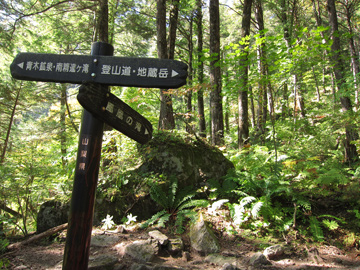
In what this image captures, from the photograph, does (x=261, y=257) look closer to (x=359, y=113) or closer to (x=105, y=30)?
(x=359, y=113)

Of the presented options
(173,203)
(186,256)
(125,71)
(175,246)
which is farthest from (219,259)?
(125,71)

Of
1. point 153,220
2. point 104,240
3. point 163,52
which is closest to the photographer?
point 104,240

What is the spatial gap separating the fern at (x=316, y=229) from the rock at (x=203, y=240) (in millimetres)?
1784

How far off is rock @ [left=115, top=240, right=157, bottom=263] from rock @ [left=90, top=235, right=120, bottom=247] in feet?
1.60

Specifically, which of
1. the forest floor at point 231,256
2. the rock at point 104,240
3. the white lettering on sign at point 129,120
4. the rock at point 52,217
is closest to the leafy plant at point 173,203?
the forest floor at point 231,256

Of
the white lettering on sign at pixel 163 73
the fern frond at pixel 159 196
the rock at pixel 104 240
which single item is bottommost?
the rock at pixel 104 240

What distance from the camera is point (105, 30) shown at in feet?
25.0

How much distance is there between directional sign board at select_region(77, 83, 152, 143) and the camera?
96.0 inches

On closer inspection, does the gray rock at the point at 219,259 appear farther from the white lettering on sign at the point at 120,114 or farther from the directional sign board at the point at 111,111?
the white lettering on sign at the point at 120,114

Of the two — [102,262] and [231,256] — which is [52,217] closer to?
[102,262]

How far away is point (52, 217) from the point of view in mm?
5215

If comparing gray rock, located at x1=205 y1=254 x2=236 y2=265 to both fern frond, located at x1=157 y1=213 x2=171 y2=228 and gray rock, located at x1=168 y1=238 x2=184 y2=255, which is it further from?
fern frond, located at x1=157 y1=213 x2=171 y2=228

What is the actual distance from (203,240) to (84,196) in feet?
7.85

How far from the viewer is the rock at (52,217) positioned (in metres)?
5.19
